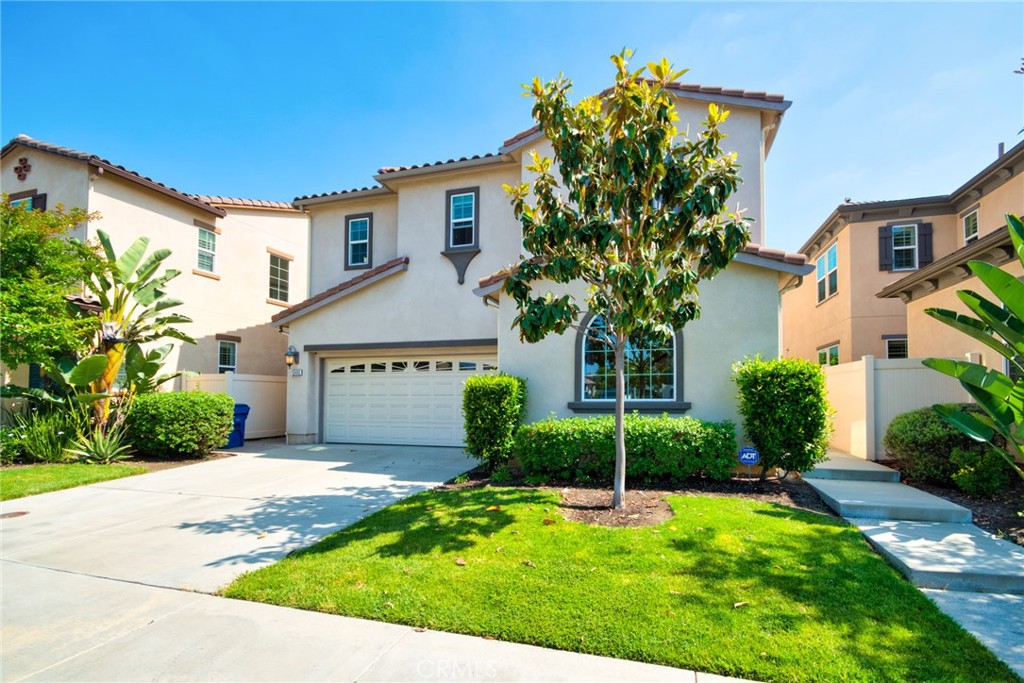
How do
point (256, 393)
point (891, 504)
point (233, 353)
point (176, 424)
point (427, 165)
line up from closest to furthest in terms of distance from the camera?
point (891, 504)
point (176, 424)
point (427, 165)
point (256, 393)
point (233, 353)

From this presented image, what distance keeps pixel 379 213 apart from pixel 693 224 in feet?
36.7

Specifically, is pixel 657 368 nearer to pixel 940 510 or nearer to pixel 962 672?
pixel 940 510

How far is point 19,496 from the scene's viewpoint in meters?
8.03

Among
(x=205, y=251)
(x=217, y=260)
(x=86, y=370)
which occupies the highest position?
(x=205, y=251)

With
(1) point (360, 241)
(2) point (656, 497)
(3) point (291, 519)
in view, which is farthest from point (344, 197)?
(2) point (656, 497)

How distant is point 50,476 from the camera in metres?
9.31

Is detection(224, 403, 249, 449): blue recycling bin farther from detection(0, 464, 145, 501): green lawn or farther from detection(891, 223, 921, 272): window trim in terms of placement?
detection(891, 223, 921, 272): window trim

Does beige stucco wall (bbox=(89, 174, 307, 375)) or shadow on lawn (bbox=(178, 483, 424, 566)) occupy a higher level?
beige stucco wall (bbox=(89, 174, 307, 375))

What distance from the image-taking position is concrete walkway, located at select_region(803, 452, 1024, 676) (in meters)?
3.94

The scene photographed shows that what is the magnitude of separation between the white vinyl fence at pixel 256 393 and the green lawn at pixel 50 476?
3.54 metres

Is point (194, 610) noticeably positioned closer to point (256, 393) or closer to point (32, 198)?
point (256, 393)

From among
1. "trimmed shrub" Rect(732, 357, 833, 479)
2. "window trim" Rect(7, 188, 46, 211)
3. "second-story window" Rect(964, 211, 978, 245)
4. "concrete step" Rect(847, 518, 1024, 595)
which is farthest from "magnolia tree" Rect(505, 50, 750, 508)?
"window trim" Rect(7, 188, 46, 211)

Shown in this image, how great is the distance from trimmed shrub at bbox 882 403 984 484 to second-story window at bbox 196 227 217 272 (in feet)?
59.4

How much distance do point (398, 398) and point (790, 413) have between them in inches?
373
